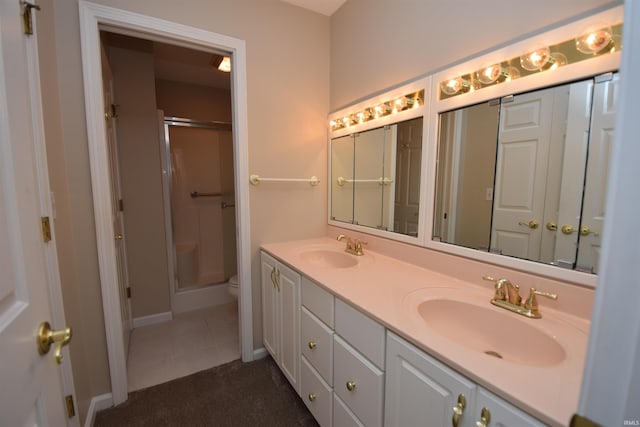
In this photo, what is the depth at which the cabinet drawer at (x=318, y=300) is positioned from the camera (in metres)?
1.22

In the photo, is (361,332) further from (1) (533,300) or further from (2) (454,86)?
(2) (454,86)

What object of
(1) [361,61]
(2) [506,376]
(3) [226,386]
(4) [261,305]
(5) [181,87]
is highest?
(5) [181,87]

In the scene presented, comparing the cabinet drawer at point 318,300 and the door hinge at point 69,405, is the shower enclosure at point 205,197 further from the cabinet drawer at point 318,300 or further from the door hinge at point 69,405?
the cabinet drawer at point 318,300

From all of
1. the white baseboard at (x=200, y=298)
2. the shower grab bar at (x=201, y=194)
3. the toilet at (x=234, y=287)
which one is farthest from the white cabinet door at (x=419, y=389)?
the shower grab bar at (x=201, y=194)

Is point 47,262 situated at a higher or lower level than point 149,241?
higher

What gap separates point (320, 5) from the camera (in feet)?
6.38

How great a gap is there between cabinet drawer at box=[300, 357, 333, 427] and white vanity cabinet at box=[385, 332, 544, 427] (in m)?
0.42

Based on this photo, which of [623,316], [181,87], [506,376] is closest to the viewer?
[623,316]

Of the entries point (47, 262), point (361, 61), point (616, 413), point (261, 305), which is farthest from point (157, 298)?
point (616, 413)

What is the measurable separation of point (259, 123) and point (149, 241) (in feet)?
4.97

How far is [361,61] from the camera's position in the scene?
181 centimetres

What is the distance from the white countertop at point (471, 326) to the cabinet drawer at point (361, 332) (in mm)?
46

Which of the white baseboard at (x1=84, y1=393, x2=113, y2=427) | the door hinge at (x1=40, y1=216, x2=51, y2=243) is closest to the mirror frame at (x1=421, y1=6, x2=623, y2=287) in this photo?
the door hinge at (x1=40, y1=216, x2=51, y2=243)

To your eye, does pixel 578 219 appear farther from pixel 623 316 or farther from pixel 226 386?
pixel 226 386
